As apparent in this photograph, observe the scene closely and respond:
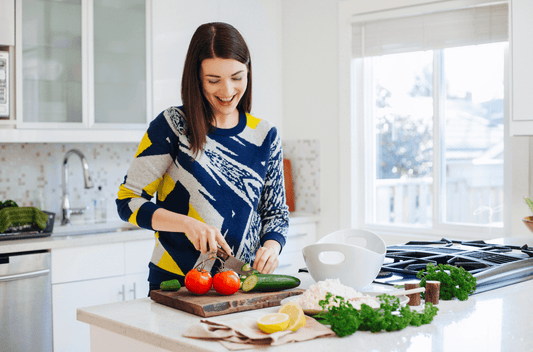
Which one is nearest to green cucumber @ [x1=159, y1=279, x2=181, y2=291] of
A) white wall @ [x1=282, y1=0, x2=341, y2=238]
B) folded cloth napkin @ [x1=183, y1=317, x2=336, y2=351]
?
folded cloth napkin @ [x1=183, y1=317, x2=336, y2=351]

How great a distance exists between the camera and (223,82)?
1553mm

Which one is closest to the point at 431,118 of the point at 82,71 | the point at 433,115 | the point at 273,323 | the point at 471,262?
the point at 433,115

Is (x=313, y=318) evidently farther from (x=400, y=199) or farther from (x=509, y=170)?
(x=400, y=199)

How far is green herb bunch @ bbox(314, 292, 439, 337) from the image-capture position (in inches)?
42.4

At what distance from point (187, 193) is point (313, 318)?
1.92 feet

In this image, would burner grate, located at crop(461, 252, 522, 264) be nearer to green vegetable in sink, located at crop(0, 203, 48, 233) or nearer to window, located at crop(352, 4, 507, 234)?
window, located at crop(352, 4, 507, 234)

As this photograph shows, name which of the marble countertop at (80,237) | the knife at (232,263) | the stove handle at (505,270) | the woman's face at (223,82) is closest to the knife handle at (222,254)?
the knife at (232,263)

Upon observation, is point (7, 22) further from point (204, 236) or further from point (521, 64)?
point (521, 64)

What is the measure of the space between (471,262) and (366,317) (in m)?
0.77

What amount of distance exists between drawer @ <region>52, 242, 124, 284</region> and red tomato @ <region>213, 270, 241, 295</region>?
1614 millimetres

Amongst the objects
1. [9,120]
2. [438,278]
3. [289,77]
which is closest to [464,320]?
[438,278]

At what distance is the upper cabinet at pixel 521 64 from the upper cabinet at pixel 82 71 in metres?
1.96

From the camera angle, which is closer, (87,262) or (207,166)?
(207,166)

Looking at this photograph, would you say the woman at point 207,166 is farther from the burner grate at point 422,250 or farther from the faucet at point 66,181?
the faucet at point 66,181
